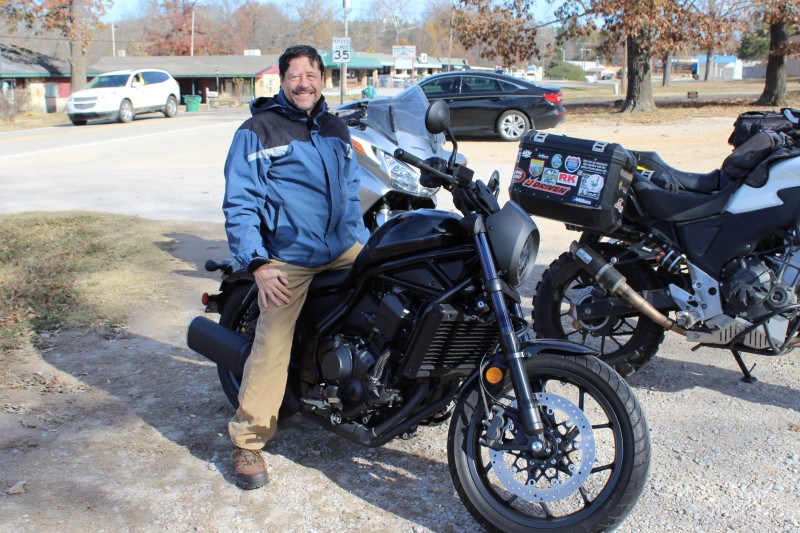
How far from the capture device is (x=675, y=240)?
15.1 feet

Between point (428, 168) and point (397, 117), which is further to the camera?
point (397, 117)

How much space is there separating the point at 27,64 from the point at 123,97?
23.0m

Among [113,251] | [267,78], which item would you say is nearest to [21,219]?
[113,251]

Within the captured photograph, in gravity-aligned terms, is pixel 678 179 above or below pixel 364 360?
above

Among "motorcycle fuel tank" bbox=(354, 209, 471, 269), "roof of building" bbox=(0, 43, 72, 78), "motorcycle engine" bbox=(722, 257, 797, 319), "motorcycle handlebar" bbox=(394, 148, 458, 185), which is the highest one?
"roof of building" bbox=(0, 43, 72, 78)

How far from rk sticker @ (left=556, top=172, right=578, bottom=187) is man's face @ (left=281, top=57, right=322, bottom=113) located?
5.41 ft

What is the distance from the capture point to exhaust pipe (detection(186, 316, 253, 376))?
155 inches

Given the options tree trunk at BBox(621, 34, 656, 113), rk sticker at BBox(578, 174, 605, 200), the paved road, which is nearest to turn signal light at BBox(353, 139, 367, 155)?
rk sticker at BBox(578, 174, 605, 200)

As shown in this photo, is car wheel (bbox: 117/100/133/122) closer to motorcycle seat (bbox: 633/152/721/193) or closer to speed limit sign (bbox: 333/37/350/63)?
speed limit sign (bbox: 333/37/350/63)

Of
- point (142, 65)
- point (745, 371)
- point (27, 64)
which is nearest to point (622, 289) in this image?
point (745, 371)

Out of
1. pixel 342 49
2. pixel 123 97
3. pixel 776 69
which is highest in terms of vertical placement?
pixel 342 49

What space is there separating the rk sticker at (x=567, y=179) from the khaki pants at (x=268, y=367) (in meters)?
1.53

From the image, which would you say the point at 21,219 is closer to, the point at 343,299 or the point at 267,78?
the point at 343,299

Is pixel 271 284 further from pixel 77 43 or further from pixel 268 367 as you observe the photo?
pixel 77 43
